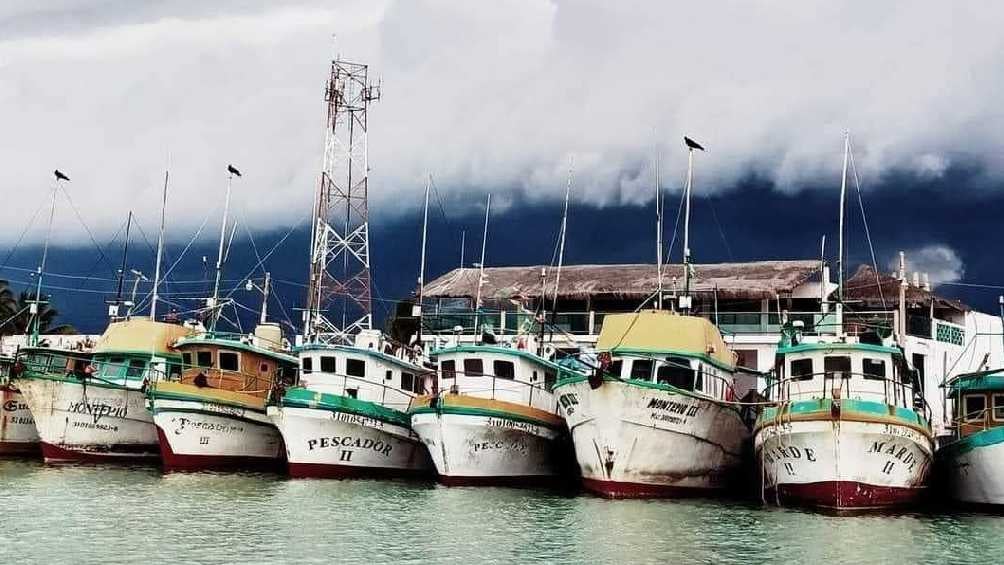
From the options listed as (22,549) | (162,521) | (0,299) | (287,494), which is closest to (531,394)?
(287,494)

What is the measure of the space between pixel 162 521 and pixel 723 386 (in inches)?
608

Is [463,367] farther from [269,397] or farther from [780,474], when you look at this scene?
[780,474]

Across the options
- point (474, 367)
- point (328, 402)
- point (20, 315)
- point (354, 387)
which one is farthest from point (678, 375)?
point (20, 315)

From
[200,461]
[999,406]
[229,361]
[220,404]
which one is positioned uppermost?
[229,361]

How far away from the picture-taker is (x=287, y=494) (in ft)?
93.8

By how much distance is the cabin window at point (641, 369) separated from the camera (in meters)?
28.9

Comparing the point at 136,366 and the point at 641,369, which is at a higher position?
the point at 136,366

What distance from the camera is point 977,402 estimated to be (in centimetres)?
2933

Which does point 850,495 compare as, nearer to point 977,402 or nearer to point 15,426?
point 977,402

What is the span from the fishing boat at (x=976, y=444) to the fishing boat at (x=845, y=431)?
96 centimetres

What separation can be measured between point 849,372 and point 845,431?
2880 mm

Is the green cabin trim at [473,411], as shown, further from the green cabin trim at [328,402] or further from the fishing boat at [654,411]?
the green cabin trim at [328,402]

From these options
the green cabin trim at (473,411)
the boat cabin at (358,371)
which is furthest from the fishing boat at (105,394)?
the green cabin trim at (473,411)

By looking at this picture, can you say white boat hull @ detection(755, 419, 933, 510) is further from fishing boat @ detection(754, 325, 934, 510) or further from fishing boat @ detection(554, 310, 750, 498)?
fishing boat @ detection(554, 310, 750, 498)
